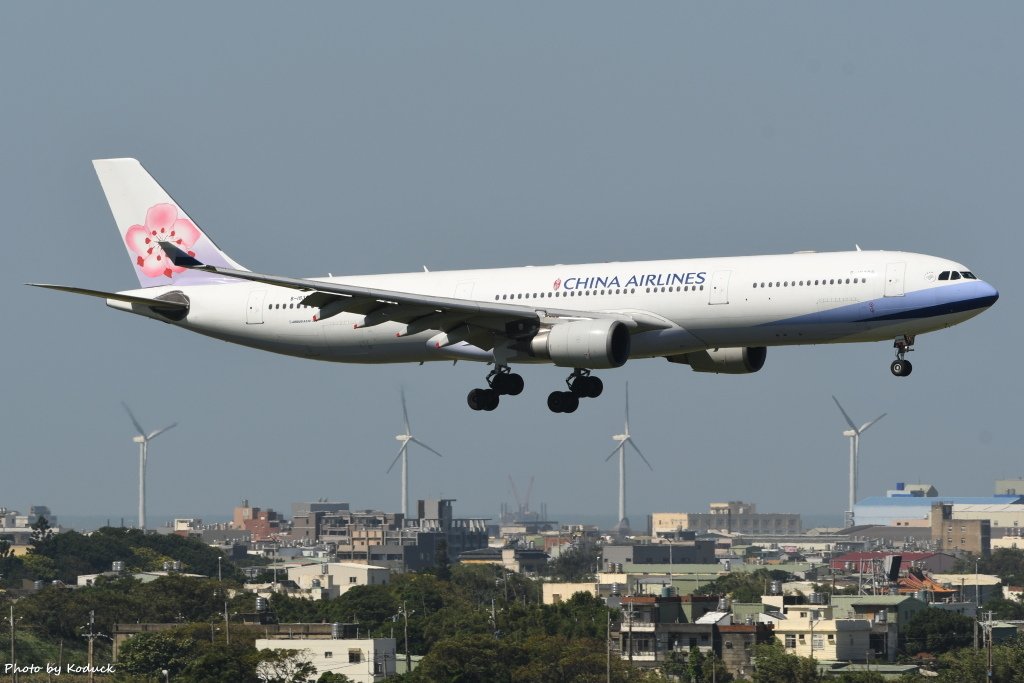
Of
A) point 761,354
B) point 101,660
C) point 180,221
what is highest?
point 180,221

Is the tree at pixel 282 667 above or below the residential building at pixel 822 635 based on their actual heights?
above

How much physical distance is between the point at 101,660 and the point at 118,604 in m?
19.5

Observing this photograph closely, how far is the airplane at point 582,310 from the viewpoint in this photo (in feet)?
250

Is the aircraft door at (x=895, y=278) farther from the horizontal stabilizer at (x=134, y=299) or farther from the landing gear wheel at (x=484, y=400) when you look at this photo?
the horizontal stabilizer at (x=134, y=299)

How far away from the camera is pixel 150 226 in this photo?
95.9 m

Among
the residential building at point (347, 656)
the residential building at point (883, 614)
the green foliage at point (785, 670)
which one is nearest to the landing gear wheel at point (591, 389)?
the residential building at point (347, 656)

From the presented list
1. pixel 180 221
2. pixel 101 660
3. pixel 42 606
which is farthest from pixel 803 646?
pixel 180 221

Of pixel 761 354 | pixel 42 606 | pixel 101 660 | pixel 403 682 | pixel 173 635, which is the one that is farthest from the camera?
pixel 42 606

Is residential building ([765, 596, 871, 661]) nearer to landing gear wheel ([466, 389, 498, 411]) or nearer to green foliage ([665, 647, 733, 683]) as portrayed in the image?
green foliage ([665, 647, 733, 683])

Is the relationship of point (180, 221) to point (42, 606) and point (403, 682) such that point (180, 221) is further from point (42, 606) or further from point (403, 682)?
point (42, 606)

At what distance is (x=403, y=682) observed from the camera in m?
117

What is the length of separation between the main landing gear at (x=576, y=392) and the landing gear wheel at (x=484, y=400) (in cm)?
266

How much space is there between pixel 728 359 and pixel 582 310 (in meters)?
7.86

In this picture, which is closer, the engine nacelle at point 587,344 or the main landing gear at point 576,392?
the engine nacelle at point 587,344
